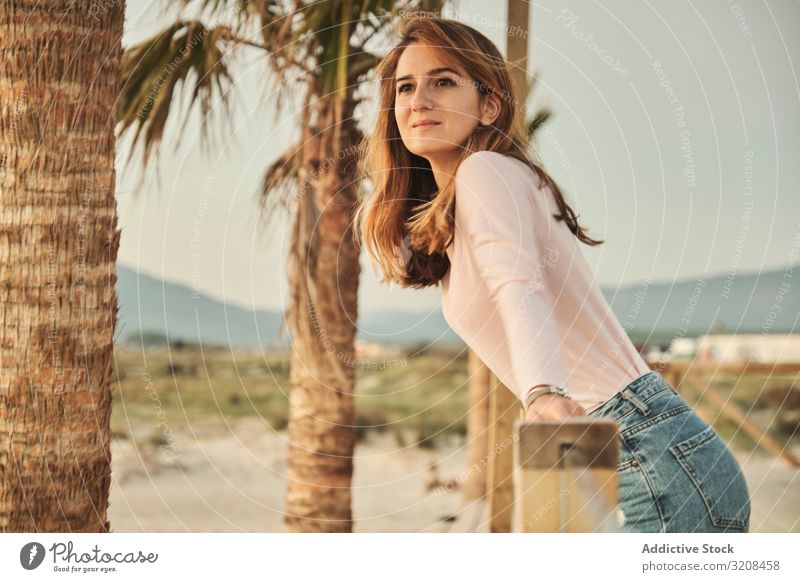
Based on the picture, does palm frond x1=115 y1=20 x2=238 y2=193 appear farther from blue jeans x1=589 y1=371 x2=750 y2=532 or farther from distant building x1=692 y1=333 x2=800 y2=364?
distant building x1=692 y1=333 x2=800 y2=364

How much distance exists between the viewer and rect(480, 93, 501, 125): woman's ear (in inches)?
86.4

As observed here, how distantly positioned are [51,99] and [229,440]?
3.98 m

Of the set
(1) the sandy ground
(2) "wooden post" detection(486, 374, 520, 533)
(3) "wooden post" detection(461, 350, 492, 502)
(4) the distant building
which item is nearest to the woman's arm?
(2) "wooden post" detection(486, 374, 520, 533)

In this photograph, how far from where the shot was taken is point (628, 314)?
3.57 metres

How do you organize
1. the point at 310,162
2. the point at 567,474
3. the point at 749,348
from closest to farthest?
1. the point at 567,474
2. the point at 310,162
3. the point at 749,348

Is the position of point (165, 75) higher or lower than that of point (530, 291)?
higher

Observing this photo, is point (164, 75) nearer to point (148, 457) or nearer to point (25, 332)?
point (25, 332)

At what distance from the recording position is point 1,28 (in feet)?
7.88

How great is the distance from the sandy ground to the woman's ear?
2.95 m

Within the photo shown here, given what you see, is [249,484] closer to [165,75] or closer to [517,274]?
[165,75]

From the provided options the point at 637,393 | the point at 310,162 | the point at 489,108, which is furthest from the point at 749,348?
Answer: the point at 637,393

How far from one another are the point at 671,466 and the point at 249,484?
4.47 m

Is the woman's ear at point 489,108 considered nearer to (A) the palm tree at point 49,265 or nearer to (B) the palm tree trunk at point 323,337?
(B) the palm tree trunk at point 323,337
